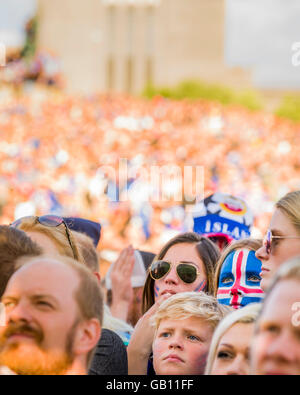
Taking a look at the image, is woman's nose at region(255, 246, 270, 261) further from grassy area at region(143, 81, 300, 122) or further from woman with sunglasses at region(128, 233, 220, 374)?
grassy area at region(143, 81, 300, 122)

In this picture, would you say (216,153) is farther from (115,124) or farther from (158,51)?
(158,51)

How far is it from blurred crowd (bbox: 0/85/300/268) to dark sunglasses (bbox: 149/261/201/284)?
71.6 inches

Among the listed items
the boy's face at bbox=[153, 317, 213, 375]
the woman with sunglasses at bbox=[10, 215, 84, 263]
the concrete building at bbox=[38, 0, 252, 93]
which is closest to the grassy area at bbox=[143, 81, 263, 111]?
the concrete building at bbox=[38, 0, 252, 93]

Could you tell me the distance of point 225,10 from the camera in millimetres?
69312

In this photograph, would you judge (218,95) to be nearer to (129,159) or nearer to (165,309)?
(129,159)

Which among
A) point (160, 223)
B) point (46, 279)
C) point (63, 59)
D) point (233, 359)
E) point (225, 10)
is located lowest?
point (160, 223)

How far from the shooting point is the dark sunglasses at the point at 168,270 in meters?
2.63

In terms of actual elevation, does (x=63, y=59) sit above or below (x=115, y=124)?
above

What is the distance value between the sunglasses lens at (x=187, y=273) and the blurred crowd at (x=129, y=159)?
71.0 inches

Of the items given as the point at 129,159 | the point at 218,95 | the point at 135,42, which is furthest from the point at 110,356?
the point at 135,42

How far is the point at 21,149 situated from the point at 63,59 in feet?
162

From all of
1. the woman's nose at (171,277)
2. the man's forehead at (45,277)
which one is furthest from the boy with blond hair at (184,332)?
the woman's nose at (171,277)

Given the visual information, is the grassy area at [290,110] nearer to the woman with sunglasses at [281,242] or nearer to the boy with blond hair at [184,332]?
the woman with sunglasses at [281,242]

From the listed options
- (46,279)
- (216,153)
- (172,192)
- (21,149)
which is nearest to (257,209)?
(172,192)
